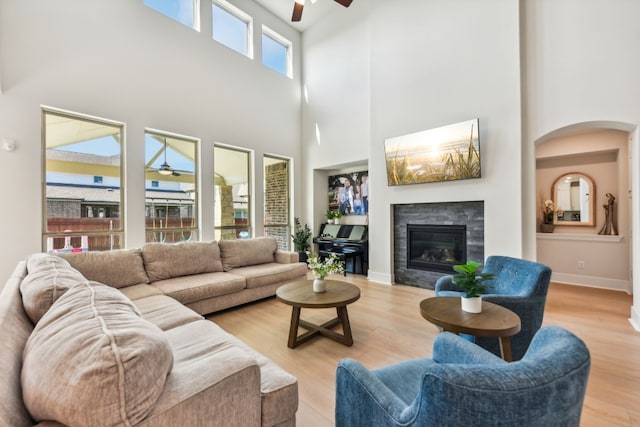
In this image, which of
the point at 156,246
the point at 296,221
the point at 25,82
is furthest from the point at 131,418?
the point at 296,221

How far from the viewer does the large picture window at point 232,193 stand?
5137 millimetres

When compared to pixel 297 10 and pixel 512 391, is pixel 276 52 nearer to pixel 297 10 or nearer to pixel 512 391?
pixel 297 10

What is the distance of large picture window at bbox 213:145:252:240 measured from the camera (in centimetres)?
514

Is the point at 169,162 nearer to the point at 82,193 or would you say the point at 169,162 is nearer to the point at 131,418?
the point at 82,193

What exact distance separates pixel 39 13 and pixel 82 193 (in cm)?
226

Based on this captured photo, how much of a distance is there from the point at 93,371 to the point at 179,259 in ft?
10.1

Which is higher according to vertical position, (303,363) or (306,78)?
(306,78)

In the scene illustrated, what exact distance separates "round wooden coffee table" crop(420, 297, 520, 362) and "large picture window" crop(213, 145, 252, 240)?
13.6 ft

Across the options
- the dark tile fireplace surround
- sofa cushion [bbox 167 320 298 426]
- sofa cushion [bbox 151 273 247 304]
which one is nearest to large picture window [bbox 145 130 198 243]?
sofa cushion [bbox 151 273 247 304]

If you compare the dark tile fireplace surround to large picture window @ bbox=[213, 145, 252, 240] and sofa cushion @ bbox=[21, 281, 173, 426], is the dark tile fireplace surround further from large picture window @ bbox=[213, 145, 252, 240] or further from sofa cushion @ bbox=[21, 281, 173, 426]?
sofa cushion @ bbox=[21, 281, 173, 426]

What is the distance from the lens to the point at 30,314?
4.18 ft

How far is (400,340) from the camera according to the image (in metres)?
2.66

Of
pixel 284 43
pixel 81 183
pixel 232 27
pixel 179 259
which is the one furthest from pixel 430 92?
pixel 81 183

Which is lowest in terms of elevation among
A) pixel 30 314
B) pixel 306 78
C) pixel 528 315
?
pixel 528 315
